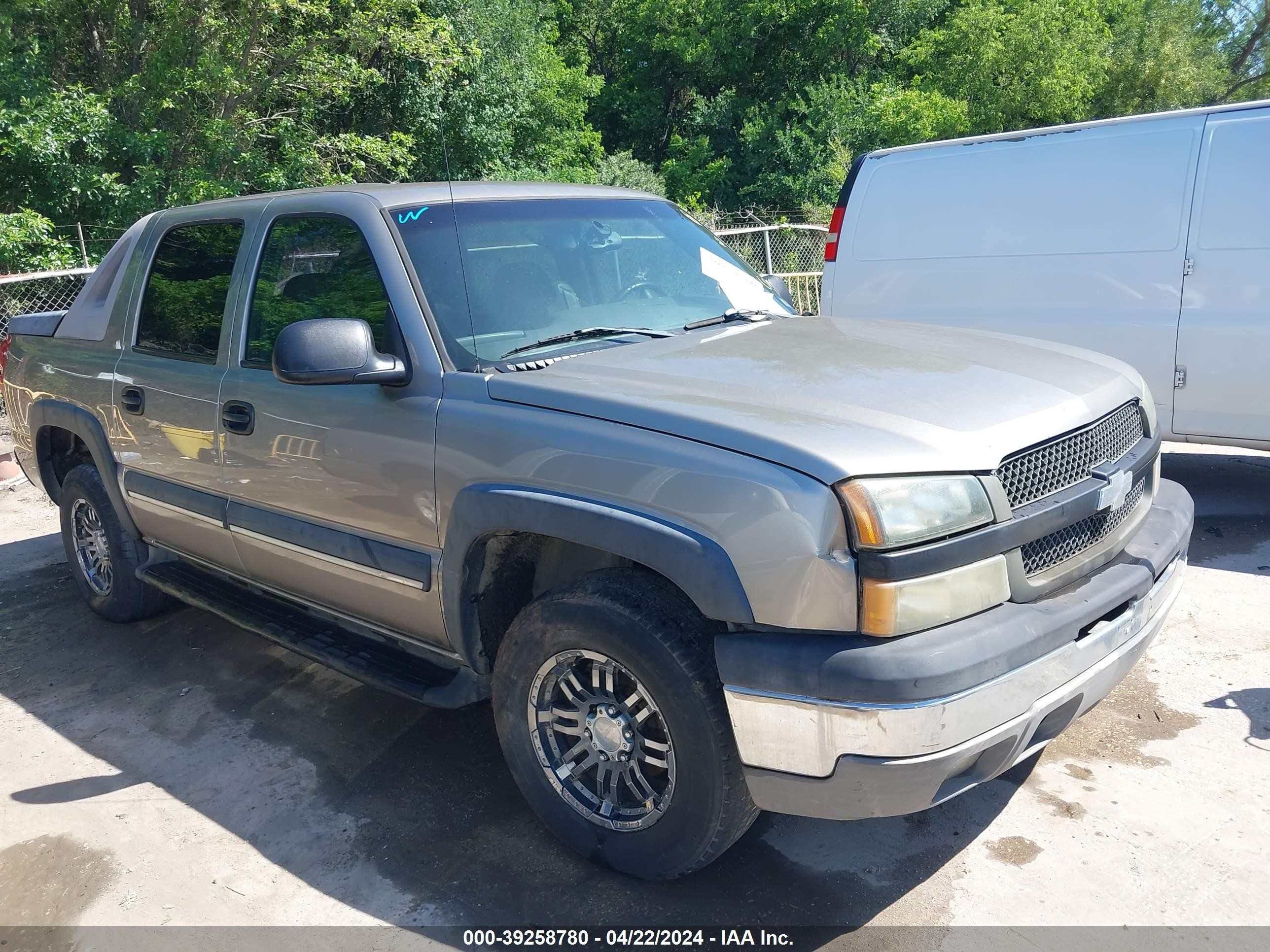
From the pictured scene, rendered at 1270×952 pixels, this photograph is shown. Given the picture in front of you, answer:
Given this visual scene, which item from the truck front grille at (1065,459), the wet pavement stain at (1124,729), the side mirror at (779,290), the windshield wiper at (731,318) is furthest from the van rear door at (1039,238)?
the truck front grille at (1065,459)

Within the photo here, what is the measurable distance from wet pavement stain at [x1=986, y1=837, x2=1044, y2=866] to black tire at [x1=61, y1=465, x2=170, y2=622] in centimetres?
378

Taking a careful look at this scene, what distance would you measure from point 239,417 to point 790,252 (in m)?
12.0

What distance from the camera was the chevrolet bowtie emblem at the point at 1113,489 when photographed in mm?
2812

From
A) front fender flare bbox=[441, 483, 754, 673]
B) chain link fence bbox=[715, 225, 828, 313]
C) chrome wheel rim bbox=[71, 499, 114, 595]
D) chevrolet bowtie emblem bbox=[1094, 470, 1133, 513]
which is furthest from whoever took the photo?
chain link fence bbox=[715, 225, 828, 313]

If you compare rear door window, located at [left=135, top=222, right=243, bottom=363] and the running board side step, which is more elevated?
rear door window, located at [left=135, top=222, right=243, bottom=363]

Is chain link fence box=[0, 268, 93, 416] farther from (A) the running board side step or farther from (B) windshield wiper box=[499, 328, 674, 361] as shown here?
(B) windshield wiper box=[499, 328, 674, 361]

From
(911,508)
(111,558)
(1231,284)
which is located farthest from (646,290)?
(1231,284)

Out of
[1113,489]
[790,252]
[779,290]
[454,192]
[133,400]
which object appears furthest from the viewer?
[790,252]

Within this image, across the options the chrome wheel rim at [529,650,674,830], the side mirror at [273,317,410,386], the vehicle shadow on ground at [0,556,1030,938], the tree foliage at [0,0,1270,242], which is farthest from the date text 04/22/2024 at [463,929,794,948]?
the tree foliage at [0,0,1270,242]

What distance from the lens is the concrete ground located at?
2.83m

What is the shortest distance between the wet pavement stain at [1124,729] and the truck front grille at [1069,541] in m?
0.66

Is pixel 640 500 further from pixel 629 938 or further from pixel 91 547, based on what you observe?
pixel 91 547

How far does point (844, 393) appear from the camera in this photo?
2766 mm

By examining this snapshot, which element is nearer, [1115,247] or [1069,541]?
[1069,541]
